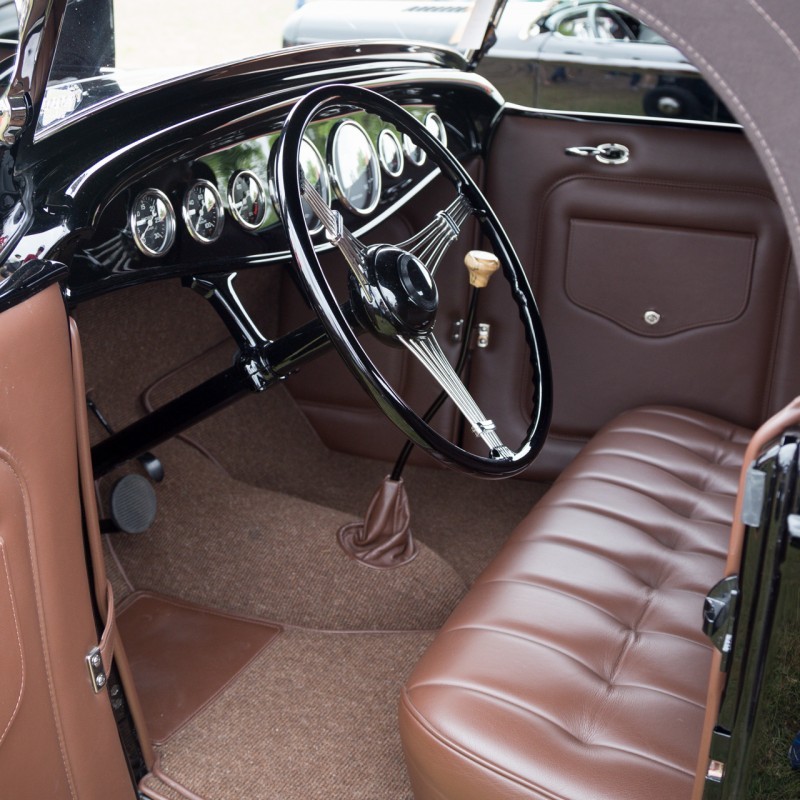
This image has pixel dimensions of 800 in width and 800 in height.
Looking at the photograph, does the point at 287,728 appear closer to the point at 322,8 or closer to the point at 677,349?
the point at 677,349

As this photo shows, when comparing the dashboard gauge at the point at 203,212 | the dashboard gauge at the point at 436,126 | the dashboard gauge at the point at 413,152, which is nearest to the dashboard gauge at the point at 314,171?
the dashboard gauge at the point at 203,212

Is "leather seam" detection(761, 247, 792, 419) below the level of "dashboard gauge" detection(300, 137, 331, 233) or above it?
below

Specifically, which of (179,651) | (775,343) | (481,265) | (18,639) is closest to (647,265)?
(775,343)

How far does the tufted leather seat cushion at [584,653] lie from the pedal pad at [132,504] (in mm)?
729

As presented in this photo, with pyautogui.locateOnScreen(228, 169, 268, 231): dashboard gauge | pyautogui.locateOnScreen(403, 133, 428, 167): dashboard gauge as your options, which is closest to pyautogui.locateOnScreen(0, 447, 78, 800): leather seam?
pyautogui.locateOnScreen(228, 169, 268, 231): dashboard gauge

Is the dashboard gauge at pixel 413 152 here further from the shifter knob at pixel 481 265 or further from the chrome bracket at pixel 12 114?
the chrome bracket at pixel 12 114

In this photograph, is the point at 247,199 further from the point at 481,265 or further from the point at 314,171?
the point at 481,265

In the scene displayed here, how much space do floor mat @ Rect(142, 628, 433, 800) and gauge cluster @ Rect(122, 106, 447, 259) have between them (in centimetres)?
72

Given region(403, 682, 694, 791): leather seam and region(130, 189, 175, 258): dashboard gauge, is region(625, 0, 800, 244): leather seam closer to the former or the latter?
region(403, 682, 694, 791): leather seam

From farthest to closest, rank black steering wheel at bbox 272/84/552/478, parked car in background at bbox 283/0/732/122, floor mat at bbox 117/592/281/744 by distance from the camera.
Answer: parked car in background at bbox 283/0/732/122 → floor mat at bbox 117/592/281/744 → black steering wheel at bbox 272/84/552/478

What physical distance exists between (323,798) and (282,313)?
117 cm

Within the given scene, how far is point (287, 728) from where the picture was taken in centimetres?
147

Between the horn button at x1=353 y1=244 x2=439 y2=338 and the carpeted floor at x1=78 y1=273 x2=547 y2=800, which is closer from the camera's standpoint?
the horn button at x1=353 y1=244 x2=439 y2=338

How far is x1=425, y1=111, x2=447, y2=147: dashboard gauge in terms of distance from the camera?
1838mm
